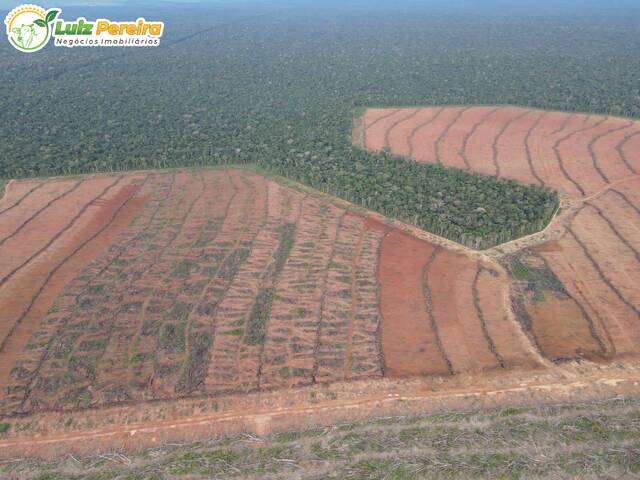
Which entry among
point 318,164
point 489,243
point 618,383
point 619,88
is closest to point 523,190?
point 489,243

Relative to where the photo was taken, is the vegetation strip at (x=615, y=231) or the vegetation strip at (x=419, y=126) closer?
the vegetation strip at (x=615, y=231)

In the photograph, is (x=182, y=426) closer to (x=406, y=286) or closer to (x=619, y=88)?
(x=406, y=286)

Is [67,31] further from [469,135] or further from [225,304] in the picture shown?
[225,304]

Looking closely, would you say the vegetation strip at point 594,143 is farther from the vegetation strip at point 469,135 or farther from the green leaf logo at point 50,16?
the green leaf logo at point 50,16

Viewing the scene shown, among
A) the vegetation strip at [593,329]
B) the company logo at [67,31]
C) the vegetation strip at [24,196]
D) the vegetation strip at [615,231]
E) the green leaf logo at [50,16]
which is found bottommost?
the vegetation strip at [593,329]

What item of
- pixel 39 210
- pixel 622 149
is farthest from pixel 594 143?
pixel 39 210

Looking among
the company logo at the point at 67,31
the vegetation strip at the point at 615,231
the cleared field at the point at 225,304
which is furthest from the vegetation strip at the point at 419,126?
the company logo at the point at 67,31
